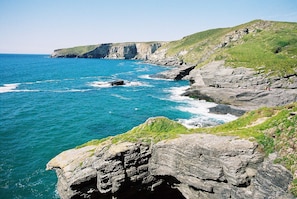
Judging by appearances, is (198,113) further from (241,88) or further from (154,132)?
(154,132)

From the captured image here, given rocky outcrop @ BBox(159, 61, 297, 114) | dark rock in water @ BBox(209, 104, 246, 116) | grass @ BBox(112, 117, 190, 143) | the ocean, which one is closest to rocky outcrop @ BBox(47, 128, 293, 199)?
grass @ BBox(112, 117, 190, 143)

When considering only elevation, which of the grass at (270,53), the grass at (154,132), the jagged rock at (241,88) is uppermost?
the grass at (270,53)

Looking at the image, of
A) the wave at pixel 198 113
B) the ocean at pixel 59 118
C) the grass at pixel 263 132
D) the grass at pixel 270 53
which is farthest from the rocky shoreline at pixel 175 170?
the grass at pixel 270 53

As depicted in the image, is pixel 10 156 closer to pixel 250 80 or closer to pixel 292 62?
pixel 250 80

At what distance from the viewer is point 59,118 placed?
58.0 m

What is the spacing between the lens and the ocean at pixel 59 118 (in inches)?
1385

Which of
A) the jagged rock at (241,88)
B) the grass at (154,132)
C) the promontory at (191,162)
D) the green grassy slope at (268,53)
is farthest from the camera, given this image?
the green grassy slope at (268,53)

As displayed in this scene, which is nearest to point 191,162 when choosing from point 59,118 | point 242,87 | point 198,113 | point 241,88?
point 198,113

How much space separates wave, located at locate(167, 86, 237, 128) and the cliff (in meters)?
28.3

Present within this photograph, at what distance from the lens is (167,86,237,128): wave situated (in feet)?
179

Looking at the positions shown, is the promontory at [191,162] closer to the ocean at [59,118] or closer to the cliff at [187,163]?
the cliff at [187,163]

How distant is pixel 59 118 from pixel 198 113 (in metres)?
31.7

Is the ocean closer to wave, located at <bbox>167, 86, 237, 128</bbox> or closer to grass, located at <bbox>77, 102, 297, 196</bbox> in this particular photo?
wave, located at <bbox>167, 86, 237, 128</bbox>

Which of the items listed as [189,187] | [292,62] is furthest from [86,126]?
[292,62]
